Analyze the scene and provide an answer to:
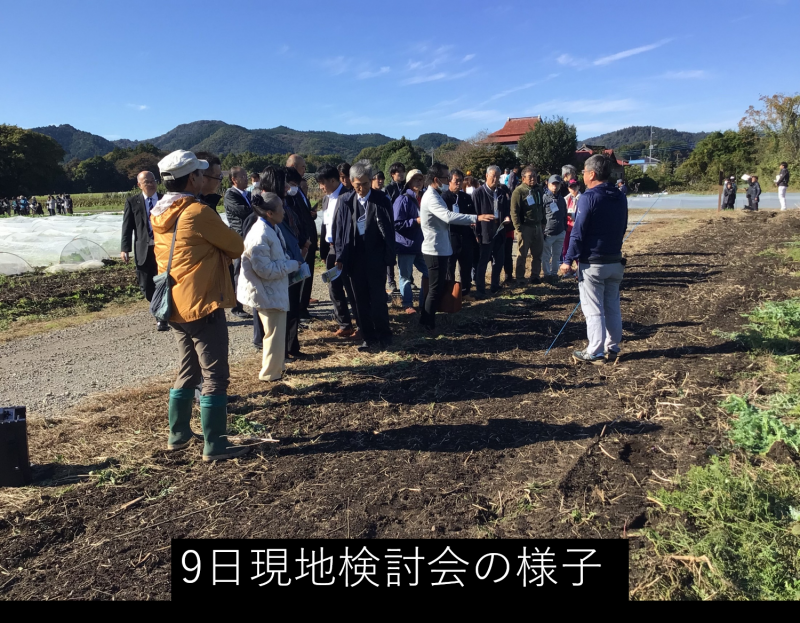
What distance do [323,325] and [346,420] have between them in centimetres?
331

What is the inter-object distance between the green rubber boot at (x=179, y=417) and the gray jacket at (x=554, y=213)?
7.32 metres

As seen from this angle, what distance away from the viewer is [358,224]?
236 inches

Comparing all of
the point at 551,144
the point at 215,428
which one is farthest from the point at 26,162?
the point at 215,428

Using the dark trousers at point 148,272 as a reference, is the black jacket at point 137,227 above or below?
above

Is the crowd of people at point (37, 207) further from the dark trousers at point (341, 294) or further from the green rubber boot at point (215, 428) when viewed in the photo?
the green rubber boot at point (215, 428)

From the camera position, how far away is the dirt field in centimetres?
295

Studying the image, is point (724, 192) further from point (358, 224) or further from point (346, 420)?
point (346, 420)

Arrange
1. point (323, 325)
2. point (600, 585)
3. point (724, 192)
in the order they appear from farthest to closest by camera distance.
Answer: point (724, 192) → point (323, 325) → point (600, 585)

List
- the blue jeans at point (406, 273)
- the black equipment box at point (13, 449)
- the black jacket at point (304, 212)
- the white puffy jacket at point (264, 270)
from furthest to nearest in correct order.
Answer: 1. the blue jeans at point (406, 273)
2. the black jacket at point (304, 212)
3. the white puffy jacket at point (264, 270)
4. the black equipment box at point (13, 449)

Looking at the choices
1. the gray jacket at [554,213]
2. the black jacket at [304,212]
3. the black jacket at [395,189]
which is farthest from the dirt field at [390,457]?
the gray jacket at [554,213]

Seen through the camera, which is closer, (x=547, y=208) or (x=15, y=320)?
(x=15, y=320)

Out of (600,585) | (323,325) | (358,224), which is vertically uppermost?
(358,224)

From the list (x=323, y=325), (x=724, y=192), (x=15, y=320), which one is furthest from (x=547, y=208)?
(x=724, y=192)

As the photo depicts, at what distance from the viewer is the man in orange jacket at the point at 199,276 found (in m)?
3.53
